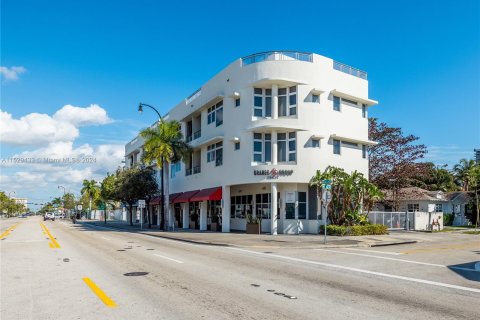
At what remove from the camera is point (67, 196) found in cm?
14912

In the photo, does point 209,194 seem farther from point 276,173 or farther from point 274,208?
point 276,173

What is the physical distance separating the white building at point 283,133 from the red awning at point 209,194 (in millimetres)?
105

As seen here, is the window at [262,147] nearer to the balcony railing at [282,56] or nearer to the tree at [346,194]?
the tree at [346,194]

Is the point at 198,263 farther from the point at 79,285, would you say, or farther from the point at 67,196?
the point at 67,196

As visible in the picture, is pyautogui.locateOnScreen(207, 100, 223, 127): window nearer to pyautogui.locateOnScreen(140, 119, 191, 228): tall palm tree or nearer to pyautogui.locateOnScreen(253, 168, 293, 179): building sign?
pyautogui.locateOnScreen(140, 119, 191, 228): tall palm tree

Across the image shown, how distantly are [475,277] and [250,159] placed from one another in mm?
19737

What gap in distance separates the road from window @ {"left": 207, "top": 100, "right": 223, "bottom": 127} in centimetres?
2108

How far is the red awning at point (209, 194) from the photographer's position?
3306cm

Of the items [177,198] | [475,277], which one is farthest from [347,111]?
[475,277]

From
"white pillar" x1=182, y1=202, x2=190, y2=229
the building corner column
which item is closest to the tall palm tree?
"white pillar" x1=182, y1=202, x2=190, y2=229

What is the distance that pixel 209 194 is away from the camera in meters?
33.9

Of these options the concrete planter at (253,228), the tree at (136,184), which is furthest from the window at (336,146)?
the tree at (136,184)

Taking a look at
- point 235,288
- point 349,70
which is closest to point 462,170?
point 349,70

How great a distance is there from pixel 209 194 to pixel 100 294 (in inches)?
998
